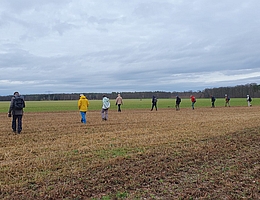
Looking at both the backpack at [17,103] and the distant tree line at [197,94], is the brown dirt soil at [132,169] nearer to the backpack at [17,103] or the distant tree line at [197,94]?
the backpack at [17,103]

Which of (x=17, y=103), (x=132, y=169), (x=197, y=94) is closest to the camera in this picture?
(x=132, y=169)

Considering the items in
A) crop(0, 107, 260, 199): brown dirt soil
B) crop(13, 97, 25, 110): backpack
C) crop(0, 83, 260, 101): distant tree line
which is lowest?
crop(0, 107, 260, 199): brown dirt soil

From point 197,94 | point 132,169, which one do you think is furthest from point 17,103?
point 197,94

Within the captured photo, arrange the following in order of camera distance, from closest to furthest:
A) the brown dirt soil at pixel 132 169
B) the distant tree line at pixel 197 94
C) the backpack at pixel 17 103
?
the brown dirt soil at pixel 132 169
the backpack at pixel 17 103
the distant tree line at pixel 197 94

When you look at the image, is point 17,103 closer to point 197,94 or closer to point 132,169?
point 132,169

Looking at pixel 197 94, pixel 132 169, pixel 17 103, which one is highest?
pixel 197 94

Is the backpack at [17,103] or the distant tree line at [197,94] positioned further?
the distant tree line at [197,94]

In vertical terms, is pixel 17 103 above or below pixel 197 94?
below

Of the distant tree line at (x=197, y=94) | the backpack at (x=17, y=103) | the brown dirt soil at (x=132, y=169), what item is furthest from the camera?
the distant tree line at (x=197, y=94)

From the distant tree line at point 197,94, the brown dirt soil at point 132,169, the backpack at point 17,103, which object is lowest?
the brown dirt soil at point 132,169

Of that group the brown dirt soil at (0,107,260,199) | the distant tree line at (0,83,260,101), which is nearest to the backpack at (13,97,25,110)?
the brown dirt soil at (0,107,260,199)

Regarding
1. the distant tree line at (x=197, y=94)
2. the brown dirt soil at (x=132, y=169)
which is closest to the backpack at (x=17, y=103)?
the brown dirt soil at (x=132, y=169)

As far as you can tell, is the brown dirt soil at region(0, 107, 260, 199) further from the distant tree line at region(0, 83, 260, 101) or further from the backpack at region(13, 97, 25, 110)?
the distant tree line at region(0, 83, 260, 101)

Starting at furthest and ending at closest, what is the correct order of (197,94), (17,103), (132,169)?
1. (197,94)
2. (17,103)
3. (132,169)
